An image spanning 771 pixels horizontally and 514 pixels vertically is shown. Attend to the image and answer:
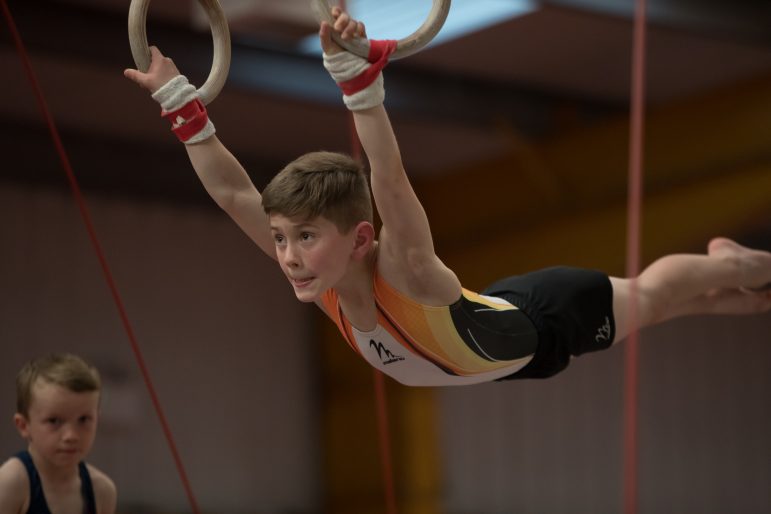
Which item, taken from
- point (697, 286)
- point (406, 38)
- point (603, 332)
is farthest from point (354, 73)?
point (697, 286)

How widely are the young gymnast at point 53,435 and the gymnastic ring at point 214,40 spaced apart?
0.98m

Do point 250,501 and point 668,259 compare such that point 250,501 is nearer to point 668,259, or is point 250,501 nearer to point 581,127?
point 581,127

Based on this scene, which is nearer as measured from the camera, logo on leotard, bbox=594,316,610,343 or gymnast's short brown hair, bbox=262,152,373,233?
gymnast's short brown hair, bbox=262,152,373,233

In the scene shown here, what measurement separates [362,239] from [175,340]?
7758mm

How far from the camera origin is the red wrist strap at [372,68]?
8.89 ft

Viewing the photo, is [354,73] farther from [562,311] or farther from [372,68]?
[562,311]

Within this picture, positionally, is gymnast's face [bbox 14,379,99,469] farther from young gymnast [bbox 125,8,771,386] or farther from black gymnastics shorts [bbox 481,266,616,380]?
black gymnastics shorts [bbox 481,266,616,380]

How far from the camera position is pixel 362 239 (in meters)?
3.04

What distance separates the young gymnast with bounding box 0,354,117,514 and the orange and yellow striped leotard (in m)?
0.83

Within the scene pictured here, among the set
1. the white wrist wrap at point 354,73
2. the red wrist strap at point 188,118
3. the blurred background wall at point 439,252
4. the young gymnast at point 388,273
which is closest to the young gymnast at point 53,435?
the young gymnast at point 388,273

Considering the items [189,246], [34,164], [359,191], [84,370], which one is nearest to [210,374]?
[189,246]

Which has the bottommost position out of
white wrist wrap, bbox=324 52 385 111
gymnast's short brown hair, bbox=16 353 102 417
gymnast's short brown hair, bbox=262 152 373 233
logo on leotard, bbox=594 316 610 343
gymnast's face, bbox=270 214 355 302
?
gymnast's short brown hair, bbox=16 353 102 417

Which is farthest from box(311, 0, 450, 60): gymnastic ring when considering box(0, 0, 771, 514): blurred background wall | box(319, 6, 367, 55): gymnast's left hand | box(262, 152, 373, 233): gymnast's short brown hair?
box(0, 0, 771, 514): blurred background wall

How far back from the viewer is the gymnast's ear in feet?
9.93
